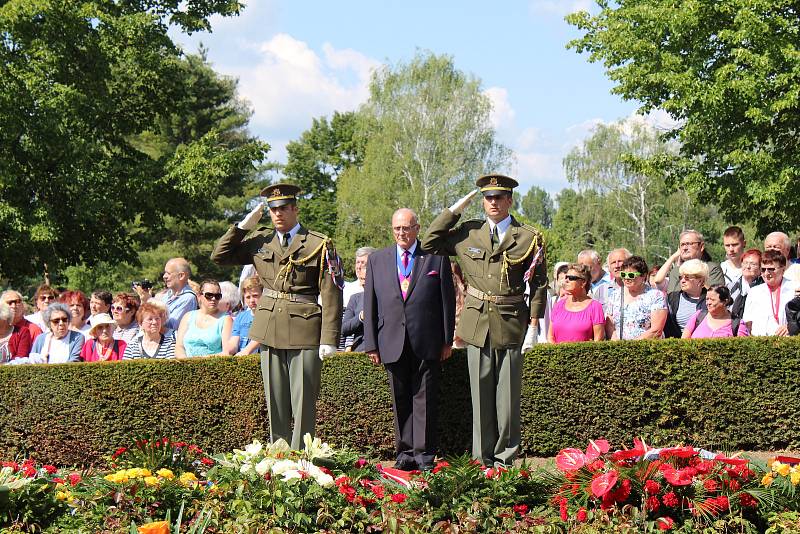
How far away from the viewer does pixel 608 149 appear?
55.8 m

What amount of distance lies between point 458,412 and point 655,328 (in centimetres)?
196

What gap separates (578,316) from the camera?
864cm

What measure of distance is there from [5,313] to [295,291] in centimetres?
454

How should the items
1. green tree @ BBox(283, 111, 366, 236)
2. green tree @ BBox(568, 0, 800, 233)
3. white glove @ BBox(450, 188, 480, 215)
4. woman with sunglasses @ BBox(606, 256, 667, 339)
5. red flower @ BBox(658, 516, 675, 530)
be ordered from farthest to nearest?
1. green tree @ BBox(283, 111, 366, 236)
2. green tree @ BBox(568, 0, 800, 233)
3. woman with sunglasses @ BBox(606, 256, 667, 339)
4. white glove @ BBox(450, 188, 480, 215)
5. red flower @ BBox(658, 516, 675, 530)

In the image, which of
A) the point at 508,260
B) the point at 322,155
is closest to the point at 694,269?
the point at 508,260

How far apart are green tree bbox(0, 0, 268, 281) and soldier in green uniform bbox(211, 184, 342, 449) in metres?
13.4

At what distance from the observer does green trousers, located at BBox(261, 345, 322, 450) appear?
6.98 metres

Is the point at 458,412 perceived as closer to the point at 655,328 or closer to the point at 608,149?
the point at 655,328

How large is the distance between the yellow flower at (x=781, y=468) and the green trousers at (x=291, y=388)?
10.8 feet

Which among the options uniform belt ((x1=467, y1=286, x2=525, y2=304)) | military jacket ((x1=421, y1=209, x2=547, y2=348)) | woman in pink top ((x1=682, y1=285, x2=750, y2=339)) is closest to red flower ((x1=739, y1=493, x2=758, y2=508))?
military jacket ((x1=421, y1=209, x2=547, y2=348))

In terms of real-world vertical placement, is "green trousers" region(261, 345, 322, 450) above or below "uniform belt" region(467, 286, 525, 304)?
below

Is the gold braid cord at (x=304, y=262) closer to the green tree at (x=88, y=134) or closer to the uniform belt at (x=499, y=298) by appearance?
the uniform belt at (x=499, y=298)

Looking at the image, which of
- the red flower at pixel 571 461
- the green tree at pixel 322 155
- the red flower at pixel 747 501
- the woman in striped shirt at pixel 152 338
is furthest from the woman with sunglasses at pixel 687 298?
the green tree at pixel 322 155

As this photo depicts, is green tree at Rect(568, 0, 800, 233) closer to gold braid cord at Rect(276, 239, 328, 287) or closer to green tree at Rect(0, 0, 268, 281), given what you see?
green tree at Rect(0, 0, 268, 281)
